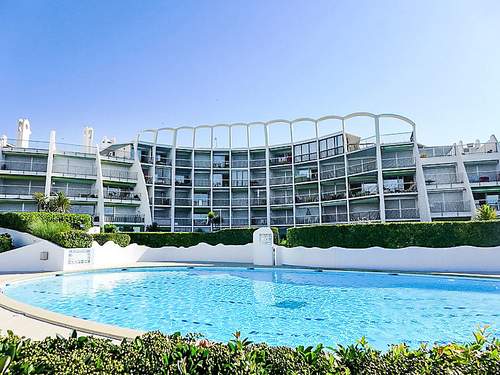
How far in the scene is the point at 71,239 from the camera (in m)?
21.4

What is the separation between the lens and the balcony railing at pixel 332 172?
39344mm

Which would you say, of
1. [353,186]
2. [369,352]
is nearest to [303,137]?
[353,186]

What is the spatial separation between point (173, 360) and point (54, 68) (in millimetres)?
17913

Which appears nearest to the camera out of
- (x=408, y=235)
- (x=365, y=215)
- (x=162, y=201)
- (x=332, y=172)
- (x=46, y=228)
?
(x=408, y=235)

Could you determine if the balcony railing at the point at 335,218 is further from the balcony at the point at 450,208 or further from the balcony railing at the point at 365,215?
the balcony at the point at 450,208

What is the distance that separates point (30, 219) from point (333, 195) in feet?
99.5

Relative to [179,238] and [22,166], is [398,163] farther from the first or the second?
[22,166]

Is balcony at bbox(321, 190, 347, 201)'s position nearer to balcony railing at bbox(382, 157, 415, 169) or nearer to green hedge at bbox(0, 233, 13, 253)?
balcony railing at bbox(382, 157, 415, 169)

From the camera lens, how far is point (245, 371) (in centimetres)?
303

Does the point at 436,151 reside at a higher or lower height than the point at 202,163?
lower

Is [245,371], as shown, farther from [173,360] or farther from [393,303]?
[393,303]

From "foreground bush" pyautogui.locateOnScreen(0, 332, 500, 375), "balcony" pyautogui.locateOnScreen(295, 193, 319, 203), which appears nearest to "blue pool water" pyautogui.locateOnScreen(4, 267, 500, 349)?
"foreground bush" pyautogui.locateOnScreen(0, 332, 500, 375)

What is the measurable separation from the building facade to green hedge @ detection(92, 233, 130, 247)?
11.8 m

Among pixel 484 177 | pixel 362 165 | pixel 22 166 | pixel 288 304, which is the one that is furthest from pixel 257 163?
pixel 288 304
